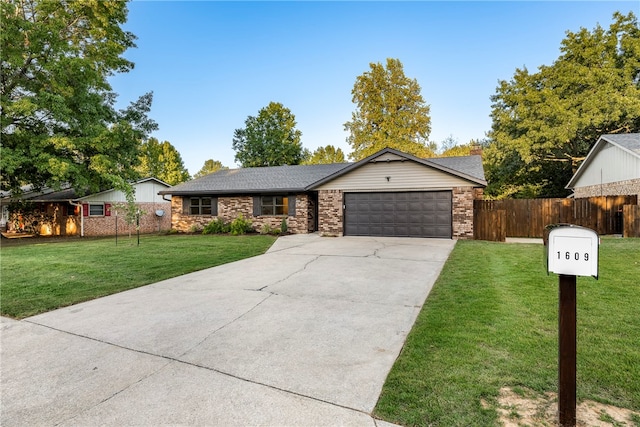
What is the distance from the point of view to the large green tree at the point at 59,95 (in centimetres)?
1351

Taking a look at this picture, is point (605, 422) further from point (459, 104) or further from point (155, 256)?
point (459, 104)

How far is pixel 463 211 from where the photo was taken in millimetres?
12875

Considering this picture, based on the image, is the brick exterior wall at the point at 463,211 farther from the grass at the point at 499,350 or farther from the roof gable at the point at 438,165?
the grass at the point at 499,350

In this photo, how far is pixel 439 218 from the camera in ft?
43.7

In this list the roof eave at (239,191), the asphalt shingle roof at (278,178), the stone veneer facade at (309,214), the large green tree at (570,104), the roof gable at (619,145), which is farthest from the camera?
the large green tree at (570,104)

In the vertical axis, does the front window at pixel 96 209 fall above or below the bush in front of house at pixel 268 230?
above

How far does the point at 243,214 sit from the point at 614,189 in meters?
19.3

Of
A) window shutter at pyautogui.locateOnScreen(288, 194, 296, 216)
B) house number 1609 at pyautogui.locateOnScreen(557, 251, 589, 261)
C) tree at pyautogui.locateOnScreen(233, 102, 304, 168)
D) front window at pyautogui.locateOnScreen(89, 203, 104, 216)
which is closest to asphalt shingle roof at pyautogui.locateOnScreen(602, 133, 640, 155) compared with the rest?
window shutter at pyautogui.locateOnScreen(288, 194, 296, 216)

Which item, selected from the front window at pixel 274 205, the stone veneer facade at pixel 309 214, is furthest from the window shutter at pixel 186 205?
the front window at pixel 274 205

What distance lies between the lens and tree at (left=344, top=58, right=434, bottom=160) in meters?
30.3

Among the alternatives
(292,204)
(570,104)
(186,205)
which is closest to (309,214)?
(292,204)

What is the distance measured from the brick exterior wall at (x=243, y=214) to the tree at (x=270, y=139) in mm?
18209

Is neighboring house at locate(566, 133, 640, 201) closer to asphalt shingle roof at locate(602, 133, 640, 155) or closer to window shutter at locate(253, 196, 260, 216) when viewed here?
asphalt shingle roof at locate(602, 133, 640, 155)

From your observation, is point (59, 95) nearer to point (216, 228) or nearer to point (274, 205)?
point (216, 228)
